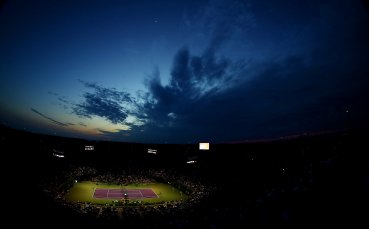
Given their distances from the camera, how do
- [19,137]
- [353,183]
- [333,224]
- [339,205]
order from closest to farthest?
[333,224] < [339,205] < [353,183] < [19,137]

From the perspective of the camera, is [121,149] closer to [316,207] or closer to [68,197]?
[68,197]

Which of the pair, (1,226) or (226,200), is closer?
(1,226)

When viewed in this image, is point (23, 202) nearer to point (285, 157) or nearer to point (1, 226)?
point (1, 226)

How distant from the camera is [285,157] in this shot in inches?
1539

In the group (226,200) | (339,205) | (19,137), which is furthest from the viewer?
(19,137)

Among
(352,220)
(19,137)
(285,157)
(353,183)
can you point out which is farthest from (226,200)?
(19,137)

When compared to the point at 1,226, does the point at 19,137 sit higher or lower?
higher

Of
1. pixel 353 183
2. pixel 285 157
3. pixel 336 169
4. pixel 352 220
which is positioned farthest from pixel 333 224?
pixel 285 157

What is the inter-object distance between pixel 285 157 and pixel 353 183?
31968mm

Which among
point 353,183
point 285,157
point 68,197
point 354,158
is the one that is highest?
point 285,157

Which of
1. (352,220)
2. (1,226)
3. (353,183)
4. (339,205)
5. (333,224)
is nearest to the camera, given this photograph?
(352,220)

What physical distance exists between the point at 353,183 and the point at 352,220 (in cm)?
248

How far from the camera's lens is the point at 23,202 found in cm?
1565

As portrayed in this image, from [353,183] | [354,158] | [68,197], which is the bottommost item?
[68,197]
